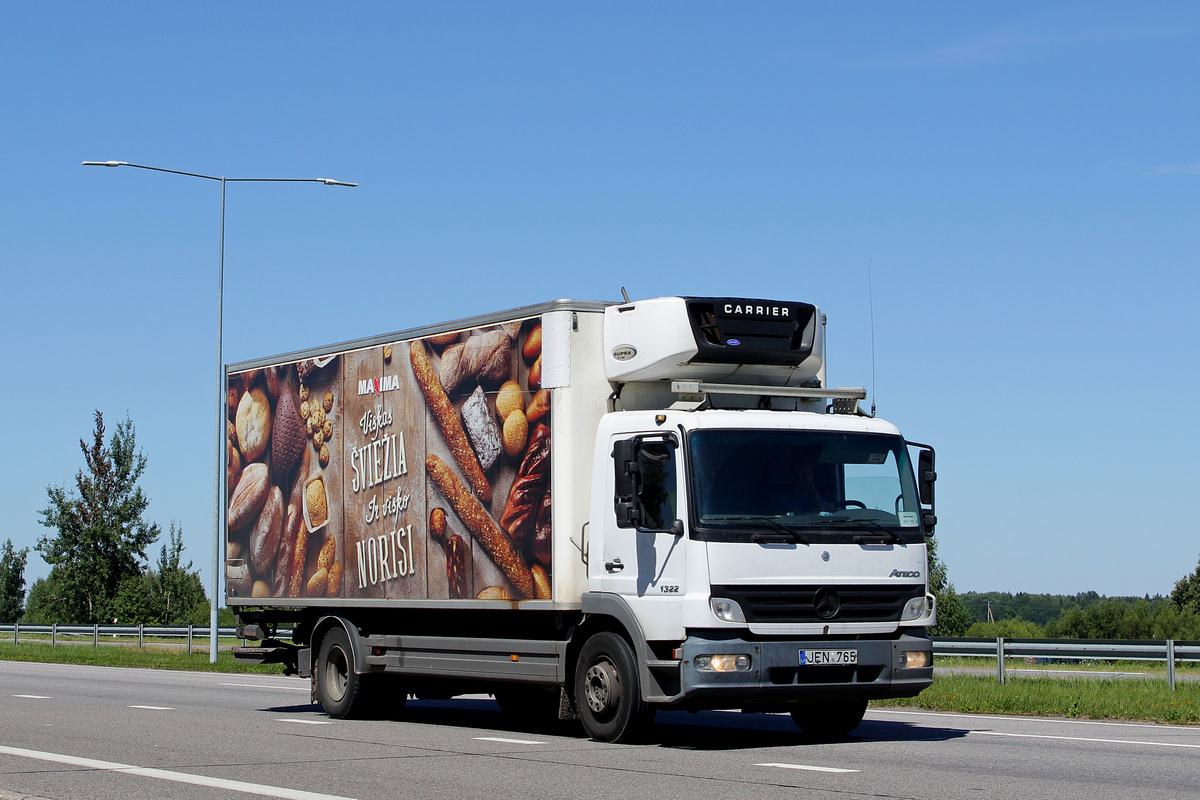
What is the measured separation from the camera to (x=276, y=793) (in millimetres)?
9305

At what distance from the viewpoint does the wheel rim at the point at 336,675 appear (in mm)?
15789

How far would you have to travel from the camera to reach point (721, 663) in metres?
11.5

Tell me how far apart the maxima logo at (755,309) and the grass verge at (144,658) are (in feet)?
60.7

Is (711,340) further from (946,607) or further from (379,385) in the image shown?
(946,607)

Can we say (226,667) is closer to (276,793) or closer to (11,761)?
(11,761)

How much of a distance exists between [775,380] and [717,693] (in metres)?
3.05

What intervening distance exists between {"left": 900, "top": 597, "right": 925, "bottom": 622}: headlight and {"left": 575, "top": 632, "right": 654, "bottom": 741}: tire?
225 cm

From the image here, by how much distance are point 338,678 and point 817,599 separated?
20.5 feet

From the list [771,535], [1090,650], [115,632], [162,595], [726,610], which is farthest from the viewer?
[162,595]

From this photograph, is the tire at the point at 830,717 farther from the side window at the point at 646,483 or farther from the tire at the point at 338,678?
the tire at the point at 338,678

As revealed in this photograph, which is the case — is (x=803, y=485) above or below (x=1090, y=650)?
above

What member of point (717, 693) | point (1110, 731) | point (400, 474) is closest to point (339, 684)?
point (400, 474)

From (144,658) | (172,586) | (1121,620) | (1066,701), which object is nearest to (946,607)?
(1121,620)

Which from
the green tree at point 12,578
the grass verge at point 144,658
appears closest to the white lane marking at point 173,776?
the grass verge at point 144,658
